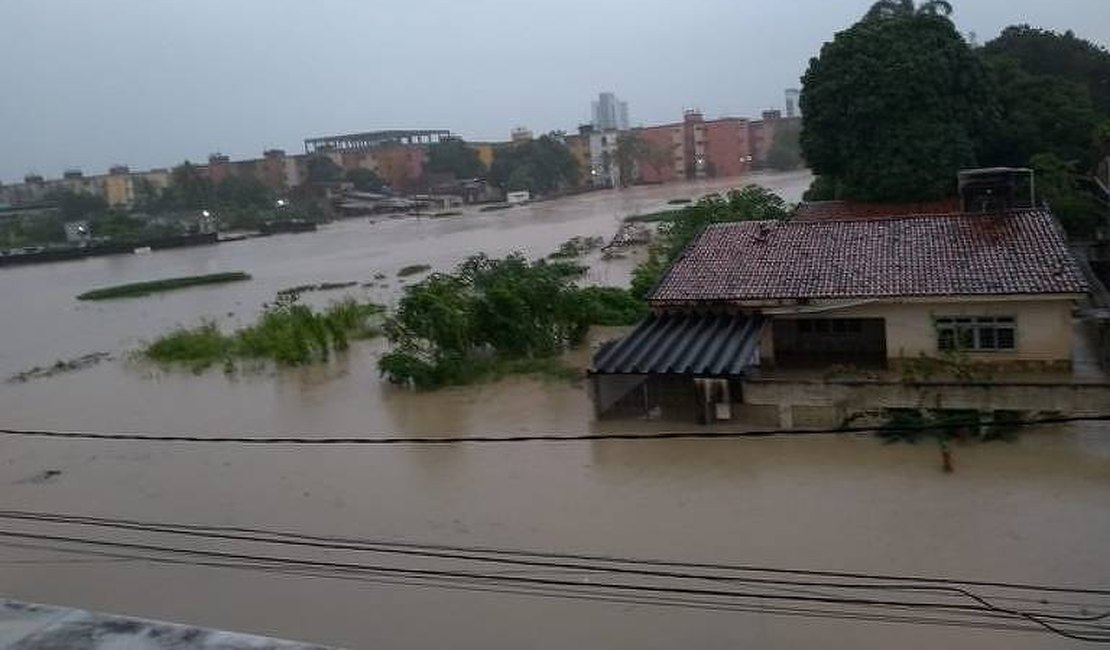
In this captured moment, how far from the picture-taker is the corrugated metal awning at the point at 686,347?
12.9 m

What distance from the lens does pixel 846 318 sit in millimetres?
14375

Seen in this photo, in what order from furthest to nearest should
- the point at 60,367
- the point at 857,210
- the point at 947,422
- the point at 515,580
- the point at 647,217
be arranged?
the point at 647,217
the point at 857,210
the point at 60,367
the point at 947,422
the point at 515,580

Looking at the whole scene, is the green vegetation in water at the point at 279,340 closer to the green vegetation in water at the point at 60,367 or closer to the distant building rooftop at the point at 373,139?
the green vegetation in water at the point at 60,367

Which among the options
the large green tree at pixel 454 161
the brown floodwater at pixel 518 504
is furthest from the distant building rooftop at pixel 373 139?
the brown floodwater at pixel 518 504

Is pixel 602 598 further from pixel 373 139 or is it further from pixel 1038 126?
pixel 373 139

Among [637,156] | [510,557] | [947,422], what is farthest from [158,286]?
[637,156]

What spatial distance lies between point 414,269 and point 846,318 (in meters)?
25.3

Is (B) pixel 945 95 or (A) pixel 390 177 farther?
(A) pixel 390 177

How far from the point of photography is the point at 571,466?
12.7 metres

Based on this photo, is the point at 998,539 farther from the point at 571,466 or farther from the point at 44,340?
the point at 44,340

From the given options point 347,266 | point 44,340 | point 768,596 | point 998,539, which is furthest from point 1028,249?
point 347,266

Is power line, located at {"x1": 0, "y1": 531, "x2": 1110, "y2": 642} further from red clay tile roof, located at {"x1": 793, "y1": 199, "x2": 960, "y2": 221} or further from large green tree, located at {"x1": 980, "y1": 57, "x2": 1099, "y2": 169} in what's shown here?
large green tree, located at {"x1": 980, "y1": 57, "x2": 1099, "y2": 169}

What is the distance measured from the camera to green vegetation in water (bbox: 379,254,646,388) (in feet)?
58.0

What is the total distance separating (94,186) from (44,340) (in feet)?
226
